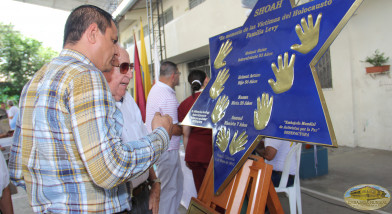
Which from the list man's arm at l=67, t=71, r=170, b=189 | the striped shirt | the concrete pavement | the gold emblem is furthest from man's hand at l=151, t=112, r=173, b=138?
the concrete pavement

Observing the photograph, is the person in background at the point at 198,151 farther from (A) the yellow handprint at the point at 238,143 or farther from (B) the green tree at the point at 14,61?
(B) the green tree at the point at 14,61

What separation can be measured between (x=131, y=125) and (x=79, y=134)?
949 mm

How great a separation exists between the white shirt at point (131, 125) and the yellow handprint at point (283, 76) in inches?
38.4

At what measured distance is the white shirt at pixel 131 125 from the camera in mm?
1834

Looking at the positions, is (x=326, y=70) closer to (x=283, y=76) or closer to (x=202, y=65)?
(x=202, y=65)

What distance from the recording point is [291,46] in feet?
4.39

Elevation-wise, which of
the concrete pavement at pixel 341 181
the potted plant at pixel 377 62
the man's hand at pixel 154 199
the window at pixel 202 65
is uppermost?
the window at pixel 202 65

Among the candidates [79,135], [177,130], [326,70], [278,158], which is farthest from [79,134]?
[326,70]

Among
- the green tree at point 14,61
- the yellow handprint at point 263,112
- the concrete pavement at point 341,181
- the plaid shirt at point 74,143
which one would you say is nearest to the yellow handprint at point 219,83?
the yellow handprint at point 263,112

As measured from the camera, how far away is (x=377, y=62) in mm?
5402

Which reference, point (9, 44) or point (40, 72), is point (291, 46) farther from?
point (9, 44)

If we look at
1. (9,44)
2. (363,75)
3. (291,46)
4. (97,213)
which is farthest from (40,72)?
(9,44)

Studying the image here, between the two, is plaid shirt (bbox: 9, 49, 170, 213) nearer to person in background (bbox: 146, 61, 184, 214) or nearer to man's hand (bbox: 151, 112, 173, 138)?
man's hand (bbox: 151, 112, 173, 138)

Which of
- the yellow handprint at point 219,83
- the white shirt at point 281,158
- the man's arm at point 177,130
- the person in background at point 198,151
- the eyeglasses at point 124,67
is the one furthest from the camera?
the man's arm at point 177,130
